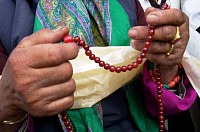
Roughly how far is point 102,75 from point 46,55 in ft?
1.01

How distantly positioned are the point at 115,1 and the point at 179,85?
0.35 metres

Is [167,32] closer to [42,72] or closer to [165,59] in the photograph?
[165,59]

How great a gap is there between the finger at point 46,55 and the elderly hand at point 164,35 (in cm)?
22

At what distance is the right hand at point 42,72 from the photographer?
1.96 ft

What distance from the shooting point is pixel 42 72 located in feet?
1.99

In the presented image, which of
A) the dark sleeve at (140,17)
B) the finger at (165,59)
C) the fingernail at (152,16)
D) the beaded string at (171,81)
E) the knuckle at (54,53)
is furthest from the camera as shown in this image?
the dark sleeve at (140,17)

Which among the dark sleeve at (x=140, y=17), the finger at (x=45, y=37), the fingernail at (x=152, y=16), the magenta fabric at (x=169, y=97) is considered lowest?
the magenta fabric at (x=169, y=97)

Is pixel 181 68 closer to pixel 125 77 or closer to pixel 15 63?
pixel 125 77

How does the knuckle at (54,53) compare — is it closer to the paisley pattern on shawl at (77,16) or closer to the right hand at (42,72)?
the right hand at (42,72)

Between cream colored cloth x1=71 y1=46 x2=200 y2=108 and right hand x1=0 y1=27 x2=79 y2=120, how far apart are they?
187mm

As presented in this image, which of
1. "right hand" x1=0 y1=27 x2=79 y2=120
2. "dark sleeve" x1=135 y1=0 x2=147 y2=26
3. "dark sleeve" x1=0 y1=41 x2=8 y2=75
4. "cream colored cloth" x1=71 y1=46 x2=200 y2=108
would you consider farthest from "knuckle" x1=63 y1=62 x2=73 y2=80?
"dark sleeve" x1=135 y1=0 x2=147 y2=26

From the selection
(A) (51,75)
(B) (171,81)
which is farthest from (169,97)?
(A) (51,75)

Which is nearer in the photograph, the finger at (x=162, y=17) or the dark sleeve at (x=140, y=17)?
the finger at (x=162, y=17)

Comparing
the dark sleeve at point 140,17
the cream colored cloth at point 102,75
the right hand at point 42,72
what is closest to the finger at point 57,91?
the right hand at point 42,72
